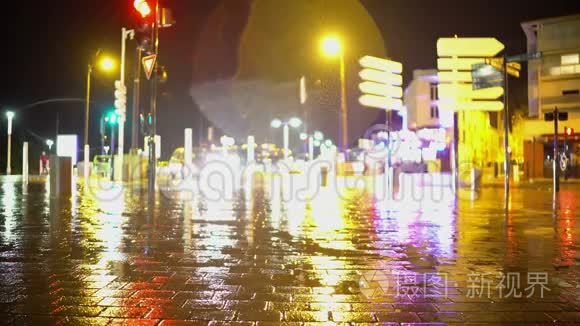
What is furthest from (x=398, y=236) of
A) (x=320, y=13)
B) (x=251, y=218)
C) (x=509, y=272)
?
(x=320, y=13)

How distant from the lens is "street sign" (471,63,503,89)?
1555 centimetres

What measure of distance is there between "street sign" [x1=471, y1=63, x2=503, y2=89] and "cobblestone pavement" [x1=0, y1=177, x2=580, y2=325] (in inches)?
199

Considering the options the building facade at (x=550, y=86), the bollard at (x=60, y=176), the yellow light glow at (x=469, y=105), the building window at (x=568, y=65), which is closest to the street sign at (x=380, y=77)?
the yellow light glow at (x=469, y=105)

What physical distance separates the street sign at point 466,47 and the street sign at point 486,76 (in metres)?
1.41

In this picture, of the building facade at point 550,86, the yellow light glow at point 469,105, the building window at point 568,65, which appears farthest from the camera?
the building window at point 568,65

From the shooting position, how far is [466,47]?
17.7 meters

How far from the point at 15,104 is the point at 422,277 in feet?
141

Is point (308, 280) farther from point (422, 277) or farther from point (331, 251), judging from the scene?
point (331, 251)

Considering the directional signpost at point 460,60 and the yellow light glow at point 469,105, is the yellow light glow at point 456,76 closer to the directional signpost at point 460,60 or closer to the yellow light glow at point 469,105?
the directional signpost at point 460,60

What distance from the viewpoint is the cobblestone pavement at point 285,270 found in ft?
14.8

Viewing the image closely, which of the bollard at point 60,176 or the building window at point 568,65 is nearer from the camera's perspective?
the bollard at point 60,176

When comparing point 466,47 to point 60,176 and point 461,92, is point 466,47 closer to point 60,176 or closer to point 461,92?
point 461,92

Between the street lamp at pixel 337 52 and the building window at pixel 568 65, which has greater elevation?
the building window at pixel 568 65

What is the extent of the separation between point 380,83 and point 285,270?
41.5 ft
